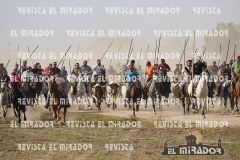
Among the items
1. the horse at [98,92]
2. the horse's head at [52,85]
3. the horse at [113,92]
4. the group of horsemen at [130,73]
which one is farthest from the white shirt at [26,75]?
the horse's head at [52,85]

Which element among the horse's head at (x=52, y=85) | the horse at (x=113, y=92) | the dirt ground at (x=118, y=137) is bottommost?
the dirt ground at (x=118, y=137)

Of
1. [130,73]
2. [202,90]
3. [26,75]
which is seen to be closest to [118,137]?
[202,90]

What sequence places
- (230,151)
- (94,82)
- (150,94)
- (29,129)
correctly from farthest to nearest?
(94,82) < (150,94) < (29,129) < (230,151)

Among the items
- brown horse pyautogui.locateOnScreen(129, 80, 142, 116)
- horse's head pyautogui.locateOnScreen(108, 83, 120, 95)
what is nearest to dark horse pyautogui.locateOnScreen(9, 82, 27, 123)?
brown horse pyautogui.locateOnScreen(129, 80, 142, 116)

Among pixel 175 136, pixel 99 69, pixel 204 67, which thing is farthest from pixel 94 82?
pixel 175 136

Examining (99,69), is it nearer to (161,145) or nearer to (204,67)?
(204,67)

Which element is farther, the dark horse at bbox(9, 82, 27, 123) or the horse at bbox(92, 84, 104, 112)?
the horse at bbox(92, 84, 104, 112)

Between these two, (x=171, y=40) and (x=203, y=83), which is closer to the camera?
(x=203, y=83)

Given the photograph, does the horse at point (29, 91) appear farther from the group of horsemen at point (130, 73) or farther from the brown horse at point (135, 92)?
the brown horse at point (135, 92)

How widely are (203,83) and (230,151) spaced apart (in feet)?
28.6

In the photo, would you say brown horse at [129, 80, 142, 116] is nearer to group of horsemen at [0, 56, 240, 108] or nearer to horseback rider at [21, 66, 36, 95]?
group of horsemen at [0, 56, 240, 108]

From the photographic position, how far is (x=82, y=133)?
17.7m

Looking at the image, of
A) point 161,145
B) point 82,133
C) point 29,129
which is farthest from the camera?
point 29,129

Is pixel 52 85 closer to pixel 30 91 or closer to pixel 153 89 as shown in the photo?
pixel 30 91
